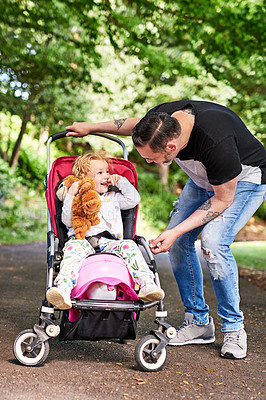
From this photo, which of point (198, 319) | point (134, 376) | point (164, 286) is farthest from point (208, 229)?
point (164, 286)

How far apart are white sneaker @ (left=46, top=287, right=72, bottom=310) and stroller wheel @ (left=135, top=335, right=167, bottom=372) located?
500 millimetres

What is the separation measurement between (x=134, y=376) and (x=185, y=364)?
46cm

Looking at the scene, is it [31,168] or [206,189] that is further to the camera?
[31,168]

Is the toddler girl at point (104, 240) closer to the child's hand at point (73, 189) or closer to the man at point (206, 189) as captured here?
the child's hand at point (73, 189)

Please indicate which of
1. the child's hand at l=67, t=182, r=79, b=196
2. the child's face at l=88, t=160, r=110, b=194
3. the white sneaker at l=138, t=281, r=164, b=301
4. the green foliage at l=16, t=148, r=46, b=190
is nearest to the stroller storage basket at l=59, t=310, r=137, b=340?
the white sneaker at l=138, t=281, r=164, b=301

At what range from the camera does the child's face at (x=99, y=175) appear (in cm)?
415

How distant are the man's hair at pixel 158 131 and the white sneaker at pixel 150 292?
0.87m

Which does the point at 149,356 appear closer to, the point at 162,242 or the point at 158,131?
the point at 162,242

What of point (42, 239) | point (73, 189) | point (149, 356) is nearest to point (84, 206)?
point (73, 189)

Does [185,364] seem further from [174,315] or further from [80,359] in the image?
[174,315]

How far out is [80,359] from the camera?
346 centimetres

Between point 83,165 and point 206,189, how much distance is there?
0.99 meters

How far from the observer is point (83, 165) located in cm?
414

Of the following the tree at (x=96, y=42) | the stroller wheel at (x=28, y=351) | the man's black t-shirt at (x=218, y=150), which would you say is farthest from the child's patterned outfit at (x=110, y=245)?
the tree at (x=96, y=42)
